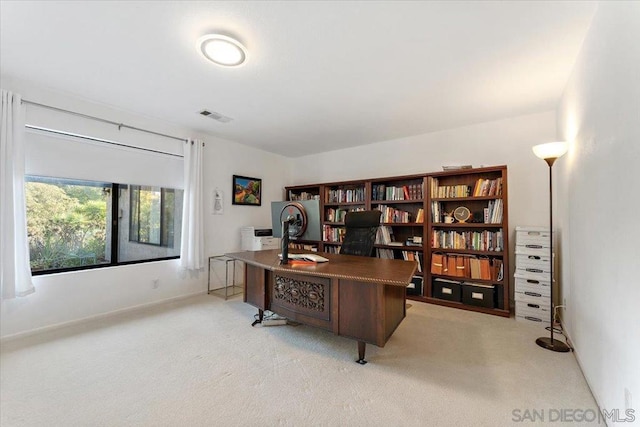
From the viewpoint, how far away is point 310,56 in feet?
6.64

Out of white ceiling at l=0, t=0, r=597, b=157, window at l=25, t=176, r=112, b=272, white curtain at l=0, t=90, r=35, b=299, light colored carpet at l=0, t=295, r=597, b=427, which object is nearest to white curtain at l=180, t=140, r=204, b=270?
white ceiling at l=0, t=0, r=597, b=157

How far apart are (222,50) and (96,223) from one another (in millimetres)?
2518

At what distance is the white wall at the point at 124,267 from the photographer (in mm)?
2496

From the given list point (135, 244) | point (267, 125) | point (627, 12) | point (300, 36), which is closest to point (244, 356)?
point (135, 244)

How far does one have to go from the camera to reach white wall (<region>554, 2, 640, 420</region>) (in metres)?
1.16

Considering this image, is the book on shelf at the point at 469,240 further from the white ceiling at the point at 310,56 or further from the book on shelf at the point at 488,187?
the white ceiling at the point at 310,56

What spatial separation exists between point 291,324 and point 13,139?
3118 millimetres

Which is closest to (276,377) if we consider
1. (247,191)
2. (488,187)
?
(488,187)

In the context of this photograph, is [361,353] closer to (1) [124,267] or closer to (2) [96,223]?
(1) [124,267]

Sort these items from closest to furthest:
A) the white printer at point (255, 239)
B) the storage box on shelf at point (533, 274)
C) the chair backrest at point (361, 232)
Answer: the storage box on shelf at point (533, 274)
the chair backrest at point (361, 232)
the white printer at point (255, 239)

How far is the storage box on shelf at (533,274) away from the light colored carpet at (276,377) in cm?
21

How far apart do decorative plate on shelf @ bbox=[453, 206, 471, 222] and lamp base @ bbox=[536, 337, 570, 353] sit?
1.46 m

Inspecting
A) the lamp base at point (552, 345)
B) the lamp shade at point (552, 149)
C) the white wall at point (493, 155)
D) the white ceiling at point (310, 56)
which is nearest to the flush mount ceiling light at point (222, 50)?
the white ceiling at point (310, 56)

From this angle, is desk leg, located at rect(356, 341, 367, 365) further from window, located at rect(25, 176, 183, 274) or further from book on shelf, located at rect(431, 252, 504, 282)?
window, located at rect(25, 176, 183, 274)
